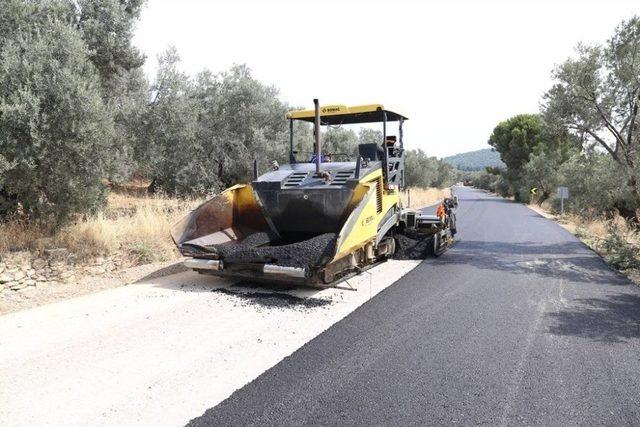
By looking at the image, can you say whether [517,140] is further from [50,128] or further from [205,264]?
[50,128]

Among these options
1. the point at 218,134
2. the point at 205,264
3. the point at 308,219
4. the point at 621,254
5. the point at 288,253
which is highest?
the point at 218,134

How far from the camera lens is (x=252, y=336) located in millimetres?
4352

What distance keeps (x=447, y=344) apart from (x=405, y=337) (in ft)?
1.32

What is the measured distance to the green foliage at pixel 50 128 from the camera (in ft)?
21.8

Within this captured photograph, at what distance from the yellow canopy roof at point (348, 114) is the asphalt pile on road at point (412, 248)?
238 centimetres

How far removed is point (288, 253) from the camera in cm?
572

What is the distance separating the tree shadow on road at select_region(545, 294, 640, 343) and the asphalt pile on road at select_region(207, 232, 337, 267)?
263 cm

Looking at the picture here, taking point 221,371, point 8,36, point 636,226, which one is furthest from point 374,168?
point 636,226

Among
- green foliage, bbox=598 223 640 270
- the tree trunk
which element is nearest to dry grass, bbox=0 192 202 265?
green foliage, bbox=598 223 640 270

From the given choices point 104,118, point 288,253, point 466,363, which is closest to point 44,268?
point 104,118

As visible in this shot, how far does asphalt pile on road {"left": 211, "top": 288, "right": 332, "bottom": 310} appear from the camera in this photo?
17.6 feet

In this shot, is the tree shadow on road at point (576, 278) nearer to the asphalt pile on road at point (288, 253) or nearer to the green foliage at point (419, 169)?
the asphalt pile on road at point (288, 253)

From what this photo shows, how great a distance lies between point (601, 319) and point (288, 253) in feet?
12.0

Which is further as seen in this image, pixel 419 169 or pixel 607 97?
pixel 419 169
